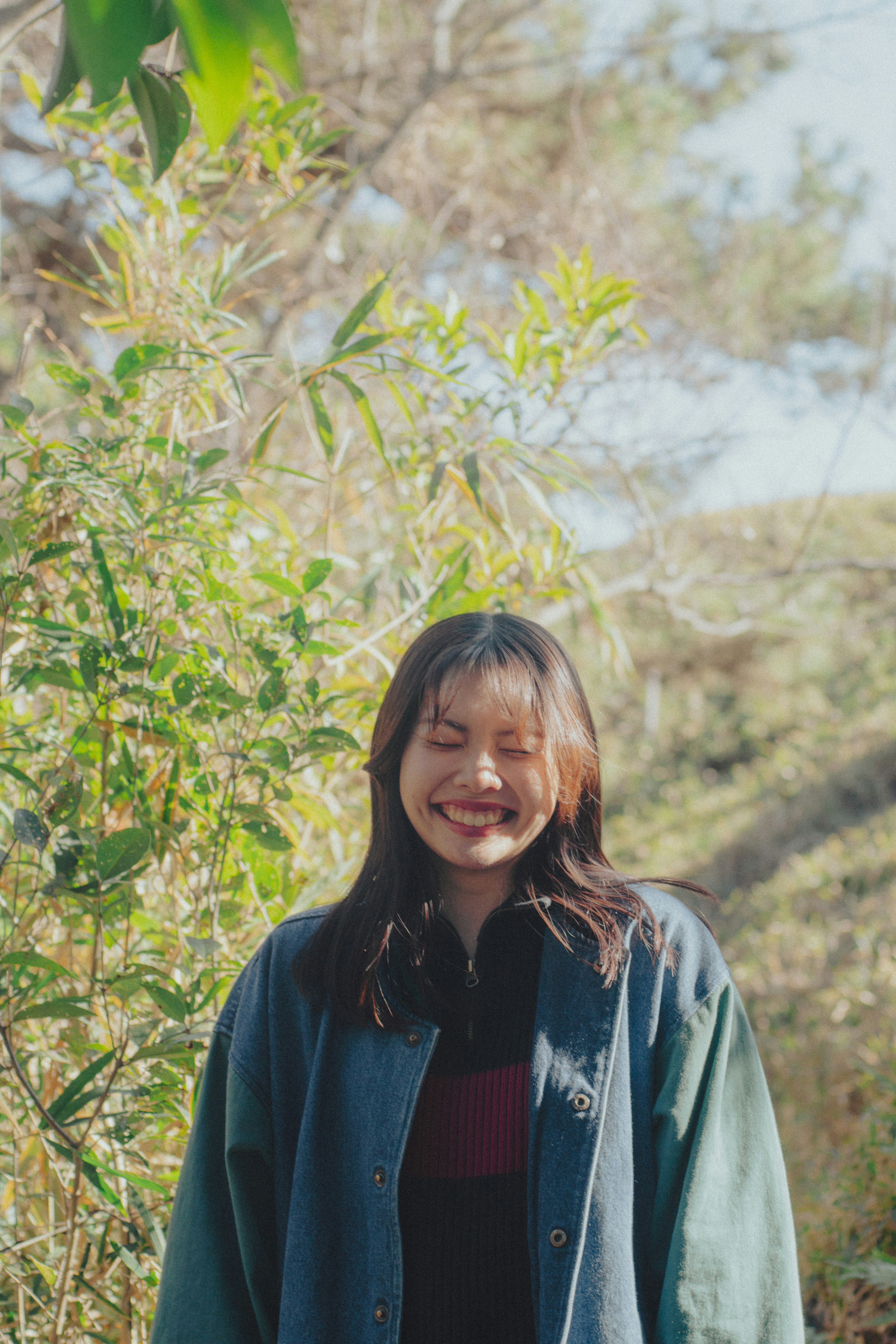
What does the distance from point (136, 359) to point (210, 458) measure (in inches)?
6.3

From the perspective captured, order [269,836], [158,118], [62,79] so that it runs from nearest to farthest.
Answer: [62,79], [158,118], [269,836]

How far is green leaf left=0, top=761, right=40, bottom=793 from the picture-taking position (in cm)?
117

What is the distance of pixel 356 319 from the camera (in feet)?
4.92

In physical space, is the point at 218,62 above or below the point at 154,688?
above

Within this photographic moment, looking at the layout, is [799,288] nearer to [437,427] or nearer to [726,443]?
[726,443]

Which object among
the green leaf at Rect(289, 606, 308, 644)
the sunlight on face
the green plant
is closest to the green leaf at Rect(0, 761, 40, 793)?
the green leaf at Rect(289, 606, 308, 644)

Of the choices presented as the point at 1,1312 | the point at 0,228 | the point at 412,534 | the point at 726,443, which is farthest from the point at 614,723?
the point at 1,1312

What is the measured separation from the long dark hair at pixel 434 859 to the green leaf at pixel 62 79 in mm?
625

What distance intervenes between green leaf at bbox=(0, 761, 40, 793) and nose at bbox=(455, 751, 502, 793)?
1.74 ft

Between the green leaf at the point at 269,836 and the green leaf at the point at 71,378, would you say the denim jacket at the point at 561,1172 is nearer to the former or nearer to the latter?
the green leaf at the point at 269,836

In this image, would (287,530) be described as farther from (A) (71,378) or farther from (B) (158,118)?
(B) (158,118)

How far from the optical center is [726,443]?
433 centimetres

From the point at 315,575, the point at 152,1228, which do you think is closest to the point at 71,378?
the point at 315,575

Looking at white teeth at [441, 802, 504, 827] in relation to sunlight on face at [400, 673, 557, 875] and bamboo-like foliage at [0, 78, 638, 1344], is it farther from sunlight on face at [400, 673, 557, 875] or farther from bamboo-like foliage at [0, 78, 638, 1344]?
bamboo-like foliage at [0, 78, 638, 1344]
